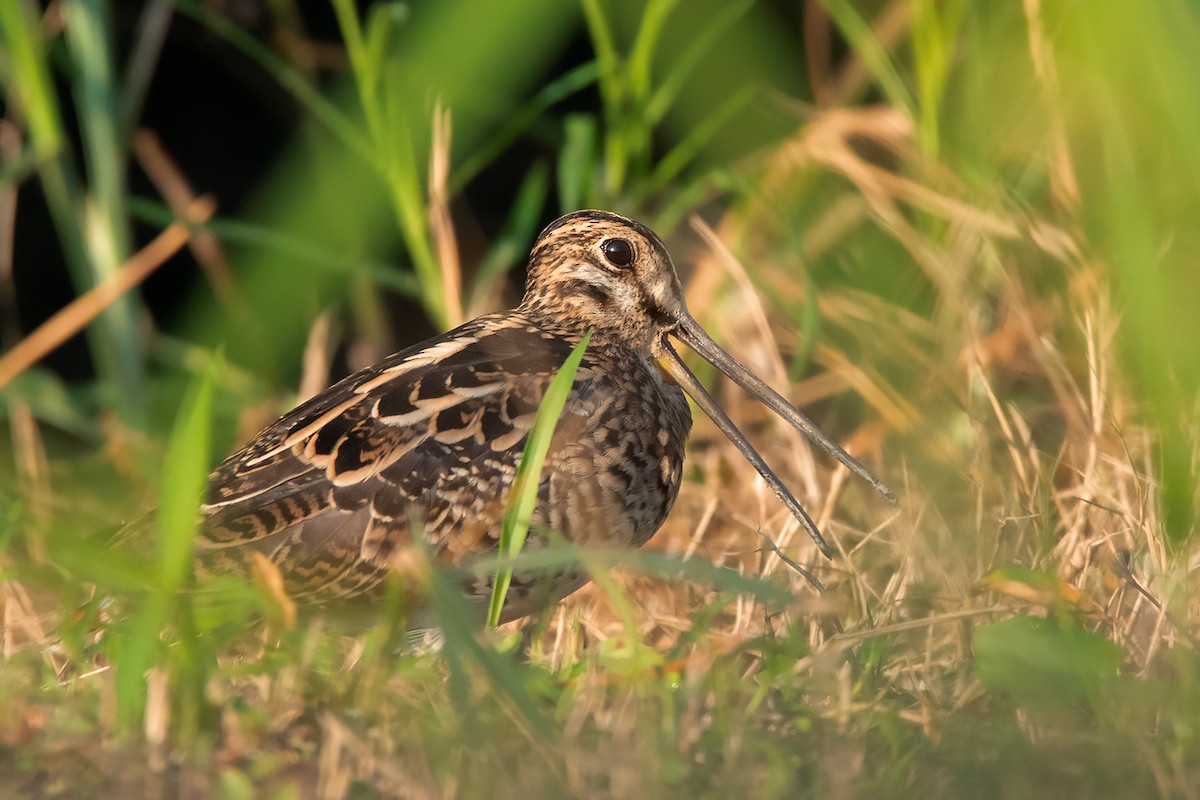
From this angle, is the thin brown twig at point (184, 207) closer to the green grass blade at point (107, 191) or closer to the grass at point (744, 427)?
the grass at point (744, 427)

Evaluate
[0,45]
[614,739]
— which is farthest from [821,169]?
[614,739]

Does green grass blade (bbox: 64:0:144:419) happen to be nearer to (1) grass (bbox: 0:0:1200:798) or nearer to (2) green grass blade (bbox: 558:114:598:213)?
(1) grass (bbox: 0:0:1200:798)

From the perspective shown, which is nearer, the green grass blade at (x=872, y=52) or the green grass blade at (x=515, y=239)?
the green grass blade at (x=872, y=52)

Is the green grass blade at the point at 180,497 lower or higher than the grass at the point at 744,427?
higher

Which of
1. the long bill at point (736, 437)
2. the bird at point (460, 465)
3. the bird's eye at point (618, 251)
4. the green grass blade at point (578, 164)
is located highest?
the green grass blade at point (578, 164)

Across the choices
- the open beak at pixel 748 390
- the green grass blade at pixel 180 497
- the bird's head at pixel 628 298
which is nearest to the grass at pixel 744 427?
the green grass blade at pixel 180 497
